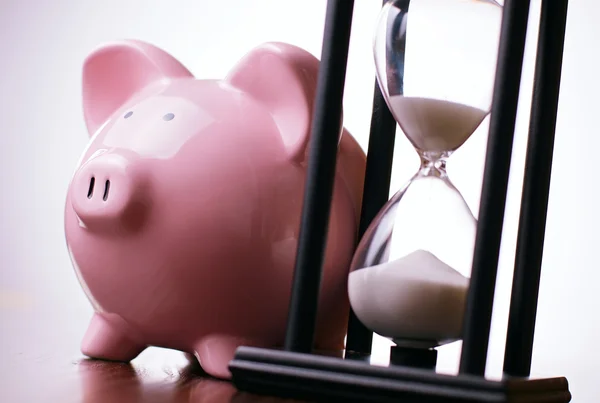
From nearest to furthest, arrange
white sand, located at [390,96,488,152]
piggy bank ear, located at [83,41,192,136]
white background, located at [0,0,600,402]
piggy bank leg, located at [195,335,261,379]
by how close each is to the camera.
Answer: white sand, located at [390,96,488,152] → piggy bank leg, located at [195,335,261,379] → piggy bank ear, located at [83,41,192,136] → white background, located at [0,0,600,402]

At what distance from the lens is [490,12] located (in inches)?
29.7

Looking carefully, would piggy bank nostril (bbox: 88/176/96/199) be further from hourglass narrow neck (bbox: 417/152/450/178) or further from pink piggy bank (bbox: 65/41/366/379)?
hourglass narrow neck (bbox: 417/152/450/178)

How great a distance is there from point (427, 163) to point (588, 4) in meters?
1.14

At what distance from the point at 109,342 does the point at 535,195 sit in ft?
1.65

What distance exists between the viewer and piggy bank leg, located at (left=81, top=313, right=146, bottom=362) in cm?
92

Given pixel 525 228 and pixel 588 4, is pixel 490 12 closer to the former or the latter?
pixel 525 228

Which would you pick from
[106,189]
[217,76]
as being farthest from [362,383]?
[217,76]

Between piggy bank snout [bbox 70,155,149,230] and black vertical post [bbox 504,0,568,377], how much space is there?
1.26 ft

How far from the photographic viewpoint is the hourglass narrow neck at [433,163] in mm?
769

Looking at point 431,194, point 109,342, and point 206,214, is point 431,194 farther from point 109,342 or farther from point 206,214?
point 109,342

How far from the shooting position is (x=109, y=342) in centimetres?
93

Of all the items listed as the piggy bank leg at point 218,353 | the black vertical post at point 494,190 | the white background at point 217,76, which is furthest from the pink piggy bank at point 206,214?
the white background at point 217,76

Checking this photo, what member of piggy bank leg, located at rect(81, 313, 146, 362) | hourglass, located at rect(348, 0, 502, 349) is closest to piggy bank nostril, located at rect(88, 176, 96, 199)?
piggy bank leg, located at rect(81, 313, 146, 362)

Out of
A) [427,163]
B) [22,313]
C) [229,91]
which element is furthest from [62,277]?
[427,163]
